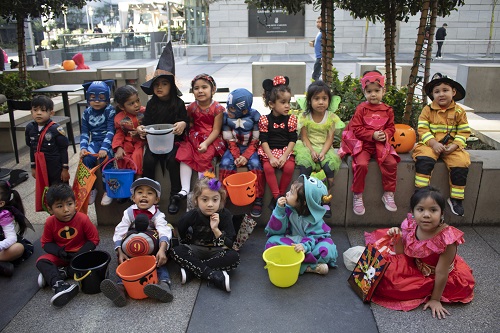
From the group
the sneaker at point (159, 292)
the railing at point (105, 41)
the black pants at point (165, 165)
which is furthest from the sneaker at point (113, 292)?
the railing at point (105, 41)

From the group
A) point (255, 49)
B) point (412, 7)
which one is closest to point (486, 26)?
point (255, 49)

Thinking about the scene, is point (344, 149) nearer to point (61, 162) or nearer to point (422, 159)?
point (422, 159)

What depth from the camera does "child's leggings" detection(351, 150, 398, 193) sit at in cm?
466

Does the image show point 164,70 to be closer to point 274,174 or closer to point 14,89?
point 274,174

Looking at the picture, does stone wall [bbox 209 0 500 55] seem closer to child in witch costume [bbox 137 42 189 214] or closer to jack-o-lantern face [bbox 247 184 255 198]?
child in witch costume [bbox 137 42 189 214]

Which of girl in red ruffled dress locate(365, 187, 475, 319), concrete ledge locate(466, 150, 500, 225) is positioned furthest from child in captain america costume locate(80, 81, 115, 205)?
concrete ledge locate(466, 150, 500, 225)

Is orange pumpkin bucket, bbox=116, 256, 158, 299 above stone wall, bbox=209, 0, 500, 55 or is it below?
below

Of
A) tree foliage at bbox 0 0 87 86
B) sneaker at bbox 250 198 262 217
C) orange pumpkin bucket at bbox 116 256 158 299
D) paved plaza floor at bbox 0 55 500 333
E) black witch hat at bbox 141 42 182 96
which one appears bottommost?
paved plaza floor at bbox 0 55 500 333

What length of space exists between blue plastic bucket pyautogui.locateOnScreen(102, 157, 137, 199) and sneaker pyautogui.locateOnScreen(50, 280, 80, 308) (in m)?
1.13

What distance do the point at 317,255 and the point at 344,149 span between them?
145 centimetres

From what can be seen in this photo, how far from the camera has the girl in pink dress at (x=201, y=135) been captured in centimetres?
482

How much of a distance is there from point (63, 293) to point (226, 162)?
81.2 inches

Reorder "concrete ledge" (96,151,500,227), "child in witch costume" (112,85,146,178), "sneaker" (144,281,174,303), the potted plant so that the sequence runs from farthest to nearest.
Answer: the potted plant, "child in witch costume" (112,85,146,178), "concrete ledge" (96,151,500,227), "sneaker" (144,281,174,303)

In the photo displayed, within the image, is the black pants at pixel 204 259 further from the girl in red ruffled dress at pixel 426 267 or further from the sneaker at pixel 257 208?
the girl in red ruffled dress at pixel 426 267
